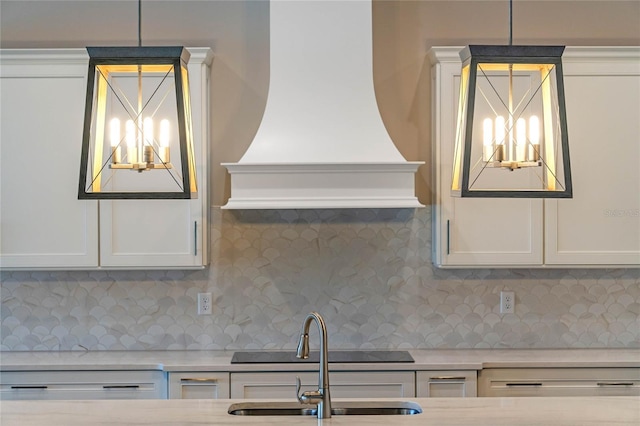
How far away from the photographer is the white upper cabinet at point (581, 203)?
3.72 m

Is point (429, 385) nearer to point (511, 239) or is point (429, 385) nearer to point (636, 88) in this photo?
Result: point (511, 239)

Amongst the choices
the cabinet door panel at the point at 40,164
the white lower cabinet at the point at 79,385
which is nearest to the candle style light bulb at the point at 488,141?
the white lower cabinet at the point at 79,385

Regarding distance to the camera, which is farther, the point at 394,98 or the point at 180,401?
the point at 394,98

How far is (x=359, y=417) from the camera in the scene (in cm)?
231

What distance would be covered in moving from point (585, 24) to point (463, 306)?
167 cm

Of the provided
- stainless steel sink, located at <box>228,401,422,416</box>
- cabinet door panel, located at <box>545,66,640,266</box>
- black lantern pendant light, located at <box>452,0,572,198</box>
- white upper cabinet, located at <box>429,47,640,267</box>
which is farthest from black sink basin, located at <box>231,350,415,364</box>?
black lantern pendant light, located at <box>452,0,572,198</box>

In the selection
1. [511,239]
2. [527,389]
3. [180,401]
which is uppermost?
[511,239]

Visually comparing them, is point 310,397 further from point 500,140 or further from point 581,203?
point 581,203

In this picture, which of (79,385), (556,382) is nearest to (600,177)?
(556,382)

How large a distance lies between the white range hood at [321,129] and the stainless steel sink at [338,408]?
1.06 metres

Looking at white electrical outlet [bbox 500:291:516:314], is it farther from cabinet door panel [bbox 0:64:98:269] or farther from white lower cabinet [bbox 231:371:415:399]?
cabinet door panel [bbox 0:64:98:269]

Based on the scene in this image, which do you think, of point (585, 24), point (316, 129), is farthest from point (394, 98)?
point (585, 24)

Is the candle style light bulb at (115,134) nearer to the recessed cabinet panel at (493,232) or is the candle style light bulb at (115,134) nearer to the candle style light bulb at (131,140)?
the candle style light bulb at (131,140)

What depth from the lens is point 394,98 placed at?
13.0 feet
